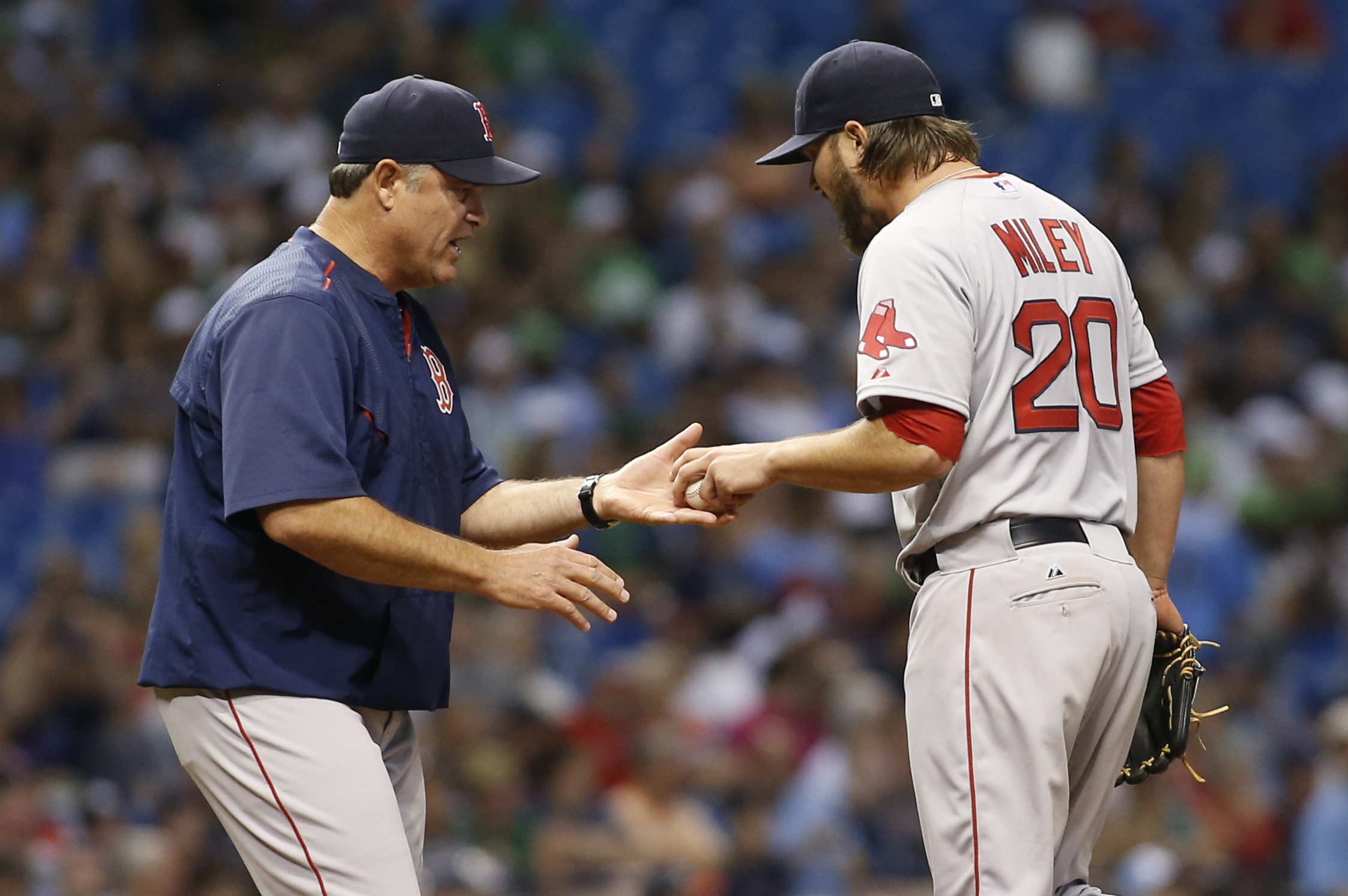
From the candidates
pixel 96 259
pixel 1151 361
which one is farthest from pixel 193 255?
pixel 1151 361

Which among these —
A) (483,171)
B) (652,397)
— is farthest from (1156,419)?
(652,397)

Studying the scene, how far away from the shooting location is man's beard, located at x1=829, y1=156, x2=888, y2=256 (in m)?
3.67

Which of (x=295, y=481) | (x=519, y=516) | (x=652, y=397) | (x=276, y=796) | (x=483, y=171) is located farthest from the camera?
(x=652, y=397)

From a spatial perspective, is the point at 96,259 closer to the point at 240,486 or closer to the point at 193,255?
the point at 193,255

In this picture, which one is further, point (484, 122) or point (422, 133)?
point (484, 122)

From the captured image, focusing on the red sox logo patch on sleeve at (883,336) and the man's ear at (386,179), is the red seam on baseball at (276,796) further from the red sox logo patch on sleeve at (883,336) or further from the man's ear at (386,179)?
the red sox logo patch on sleeve at (883,336)

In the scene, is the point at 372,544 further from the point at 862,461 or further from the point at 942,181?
the point at 942,181

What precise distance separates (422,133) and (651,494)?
1.06m

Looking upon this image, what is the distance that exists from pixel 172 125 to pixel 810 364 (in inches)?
182

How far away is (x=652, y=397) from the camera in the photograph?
948 cm

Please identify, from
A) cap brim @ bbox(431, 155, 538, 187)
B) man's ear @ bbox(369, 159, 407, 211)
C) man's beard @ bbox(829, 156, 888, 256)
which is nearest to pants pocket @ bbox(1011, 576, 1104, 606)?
man's beard @ bbox(829, 156, 888, 256)

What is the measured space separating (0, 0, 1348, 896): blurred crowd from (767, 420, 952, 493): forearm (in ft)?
11.6

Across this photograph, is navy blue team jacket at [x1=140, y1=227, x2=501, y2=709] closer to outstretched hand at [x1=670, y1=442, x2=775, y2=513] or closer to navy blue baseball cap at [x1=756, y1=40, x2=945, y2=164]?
outstretched hand at [x1=670, y1=442, x2=775, y2=513]

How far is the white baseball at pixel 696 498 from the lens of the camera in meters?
3.78
